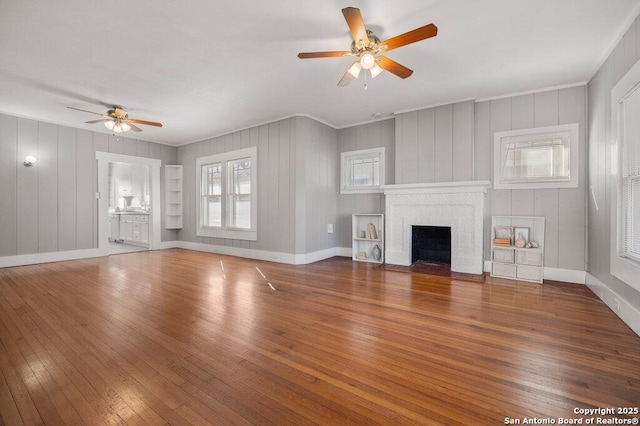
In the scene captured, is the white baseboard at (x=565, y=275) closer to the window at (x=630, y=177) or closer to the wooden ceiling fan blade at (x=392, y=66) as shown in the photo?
the window at (x=630, y=177)

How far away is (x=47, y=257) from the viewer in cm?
517

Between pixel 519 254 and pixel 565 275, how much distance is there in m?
0.60

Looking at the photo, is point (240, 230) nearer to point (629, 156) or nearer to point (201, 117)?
point (201, 117)

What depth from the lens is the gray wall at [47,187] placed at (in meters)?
4.82

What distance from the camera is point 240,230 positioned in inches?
230

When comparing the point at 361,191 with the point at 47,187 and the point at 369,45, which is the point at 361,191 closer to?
the point at 369,45

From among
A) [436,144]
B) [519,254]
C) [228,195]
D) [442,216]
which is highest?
[436,144]

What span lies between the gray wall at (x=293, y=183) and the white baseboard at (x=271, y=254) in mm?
87

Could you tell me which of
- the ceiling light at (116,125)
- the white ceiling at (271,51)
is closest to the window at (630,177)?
the white ceiling at (271,51)

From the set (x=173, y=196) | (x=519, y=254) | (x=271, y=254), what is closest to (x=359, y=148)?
(x=271, y=254)

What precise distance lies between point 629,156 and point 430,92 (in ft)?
7.63

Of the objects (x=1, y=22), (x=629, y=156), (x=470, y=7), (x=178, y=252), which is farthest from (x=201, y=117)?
(x=629, y=156)

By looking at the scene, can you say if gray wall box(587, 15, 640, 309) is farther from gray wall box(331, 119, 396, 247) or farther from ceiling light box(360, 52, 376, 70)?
gray wall box(331, 119, 396, 247)

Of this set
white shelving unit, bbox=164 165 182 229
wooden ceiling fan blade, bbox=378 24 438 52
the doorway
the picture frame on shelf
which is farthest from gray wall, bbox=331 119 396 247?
the doorway
